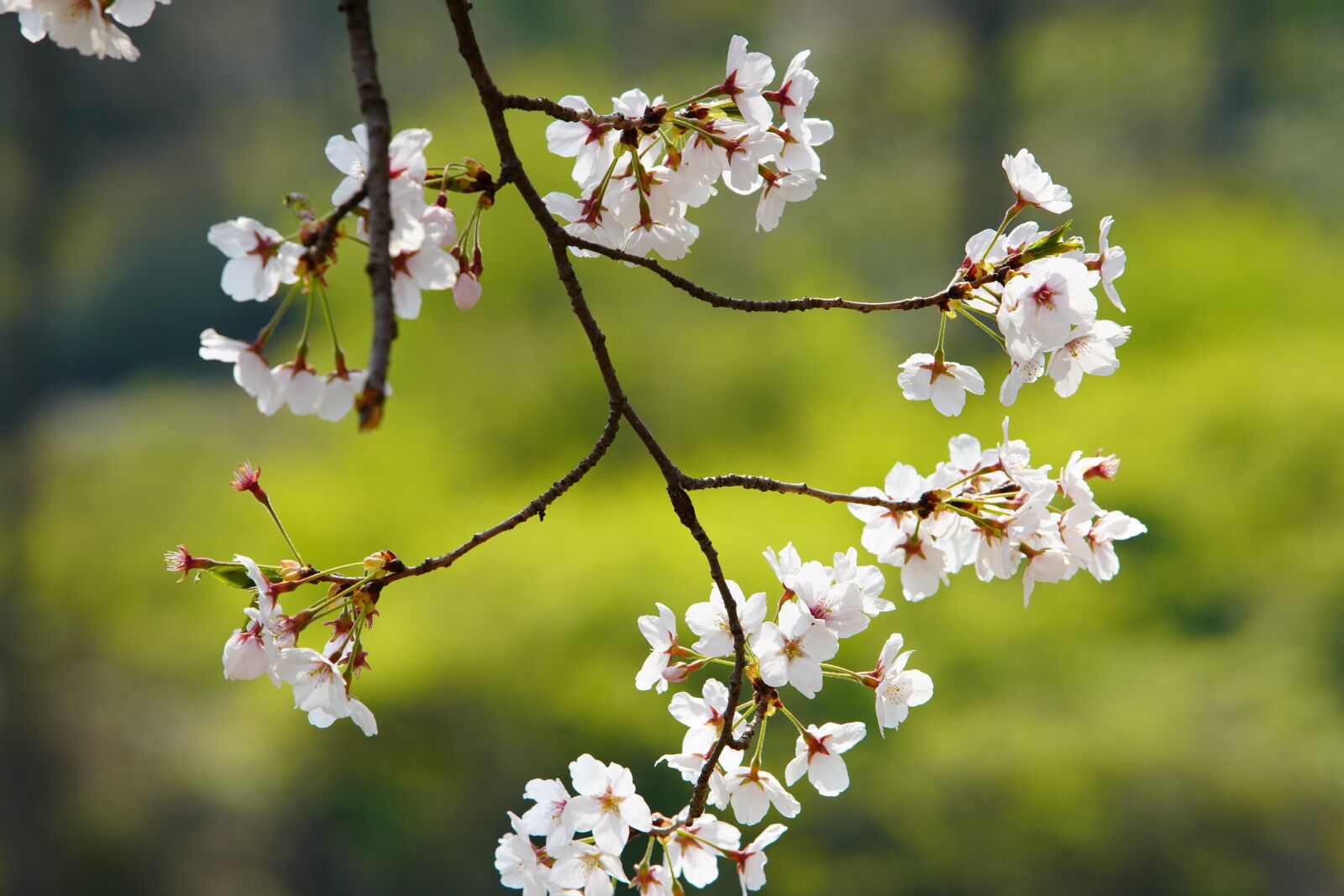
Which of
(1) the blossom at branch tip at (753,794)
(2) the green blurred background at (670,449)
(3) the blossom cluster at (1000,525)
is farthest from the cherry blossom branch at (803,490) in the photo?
(2) the green blurred background at (670,449)

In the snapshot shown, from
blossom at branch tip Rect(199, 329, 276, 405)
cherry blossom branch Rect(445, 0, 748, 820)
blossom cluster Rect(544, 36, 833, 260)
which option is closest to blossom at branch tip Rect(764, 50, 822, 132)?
blossom cluster Rect(544, 36, 833, 260)

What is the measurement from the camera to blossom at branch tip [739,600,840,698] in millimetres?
418

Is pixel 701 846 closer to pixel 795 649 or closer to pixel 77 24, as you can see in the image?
pixel 795 649

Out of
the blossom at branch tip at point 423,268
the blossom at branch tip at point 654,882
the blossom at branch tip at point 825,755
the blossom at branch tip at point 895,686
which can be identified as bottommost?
the blossom at branch tip at point 654,882

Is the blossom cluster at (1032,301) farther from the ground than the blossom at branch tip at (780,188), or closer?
closer

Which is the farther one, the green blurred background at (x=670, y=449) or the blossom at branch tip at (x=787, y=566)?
the green blurred background at (x=670, y=449)

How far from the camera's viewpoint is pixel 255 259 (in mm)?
351

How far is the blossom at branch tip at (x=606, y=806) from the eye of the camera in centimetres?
40

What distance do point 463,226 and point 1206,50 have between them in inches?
176

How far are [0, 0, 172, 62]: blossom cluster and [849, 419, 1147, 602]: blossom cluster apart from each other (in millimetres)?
281

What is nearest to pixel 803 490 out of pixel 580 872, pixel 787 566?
pixel 787 566

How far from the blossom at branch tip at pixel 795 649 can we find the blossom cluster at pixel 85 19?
0.27 m

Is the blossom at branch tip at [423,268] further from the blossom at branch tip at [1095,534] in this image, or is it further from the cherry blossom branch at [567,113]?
the blossom at branch tip at [1095,534]

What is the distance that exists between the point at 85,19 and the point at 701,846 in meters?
0.32
